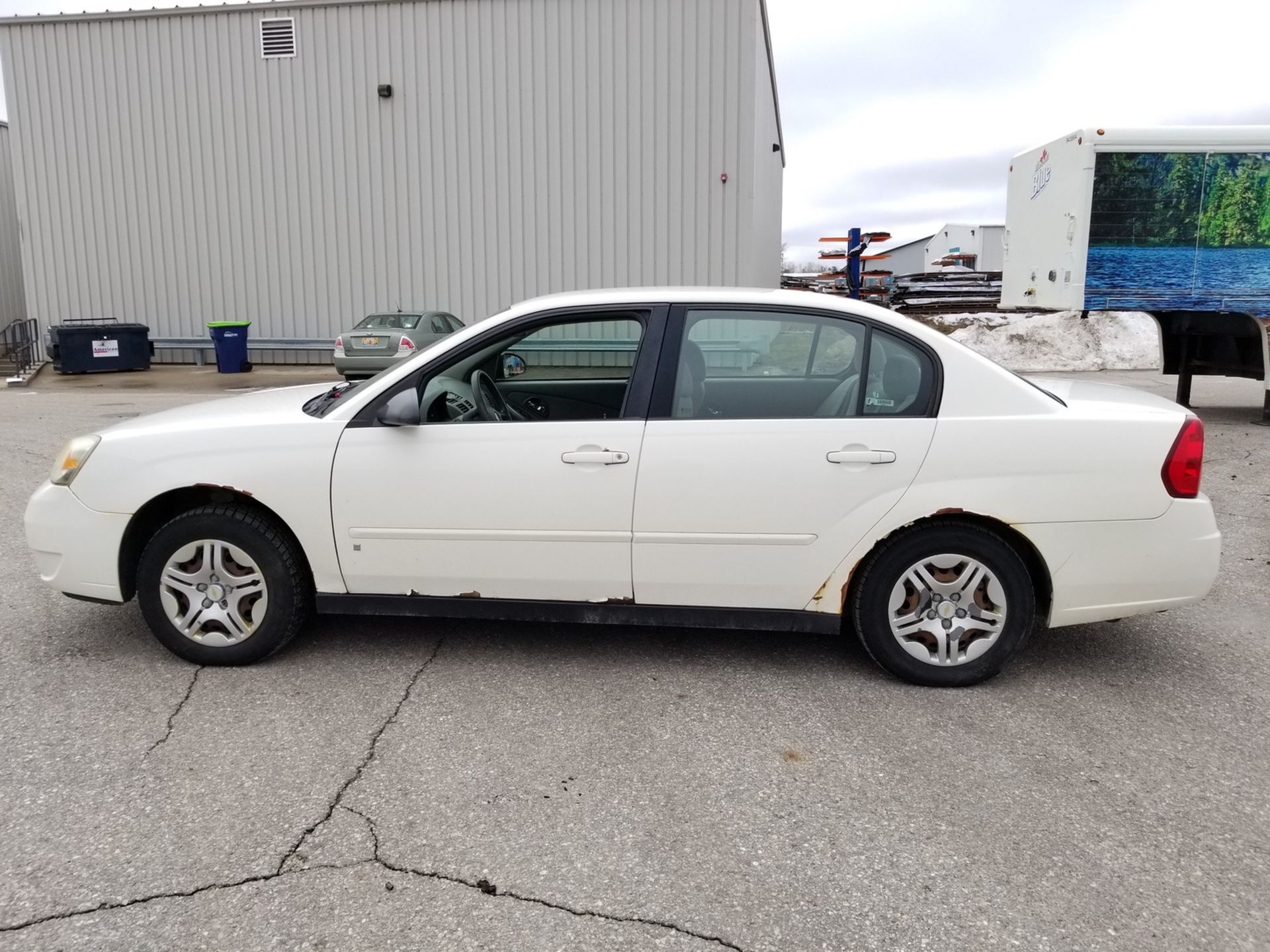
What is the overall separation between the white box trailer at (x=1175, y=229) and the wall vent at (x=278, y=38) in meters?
15.1

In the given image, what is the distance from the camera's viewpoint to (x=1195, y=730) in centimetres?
360

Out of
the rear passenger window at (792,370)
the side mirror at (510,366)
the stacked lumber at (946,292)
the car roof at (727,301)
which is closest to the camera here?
the rear passenger window at (792,370)

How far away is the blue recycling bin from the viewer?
19.5 m

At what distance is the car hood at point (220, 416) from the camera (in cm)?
407

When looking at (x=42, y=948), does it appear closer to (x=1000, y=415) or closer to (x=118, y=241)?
(x=1000, y=415)

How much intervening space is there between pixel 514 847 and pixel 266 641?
5.75 ft

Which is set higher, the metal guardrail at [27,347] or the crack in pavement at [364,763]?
the metal guardrail at [27,347]

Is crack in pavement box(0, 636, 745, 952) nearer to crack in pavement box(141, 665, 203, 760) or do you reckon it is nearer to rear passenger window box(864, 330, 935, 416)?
crack in pavement box(141, 665, 203, 760)

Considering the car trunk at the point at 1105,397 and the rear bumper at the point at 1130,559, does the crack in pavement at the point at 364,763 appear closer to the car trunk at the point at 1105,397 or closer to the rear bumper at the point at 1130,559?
the rear bumper at the point at 1130,559

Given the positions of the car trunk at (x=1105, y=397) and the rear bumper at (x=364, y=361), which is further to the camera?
the rear bumper at (x=364, y=361)

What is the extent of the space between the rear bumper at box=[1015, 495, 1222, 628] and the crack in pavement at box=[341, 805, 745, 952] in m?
2.11

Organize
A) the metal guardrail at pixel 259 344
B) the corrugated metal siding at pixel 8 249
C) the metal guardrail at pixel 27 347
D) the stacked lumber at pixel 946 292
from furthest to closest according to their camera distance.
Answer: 1. the stacked lumber at pixel 946 292
2. the corrugated metal siding at pixel 8 249
3. the metal guardrail at pixel 259 344
4. the metal guardrail at pixel 27 347

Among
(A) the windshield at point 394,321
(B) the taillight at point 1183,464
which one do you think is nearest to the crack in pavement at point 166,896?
(B) the taillight at point 1183,464

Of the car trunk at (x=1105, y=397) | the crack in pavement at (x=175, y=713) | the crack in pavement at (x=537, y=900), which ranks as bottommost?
the crack in pavement at (x=537, y=900)
